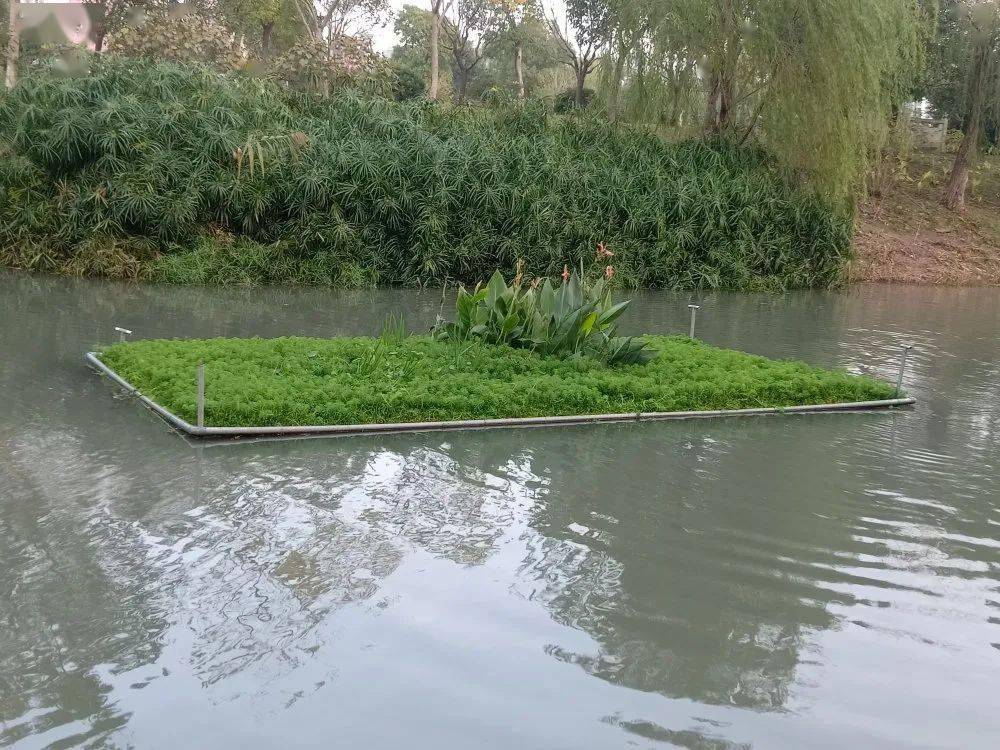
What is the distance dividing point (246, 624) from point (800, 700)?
7.55ft

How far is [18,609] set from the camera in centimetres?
468

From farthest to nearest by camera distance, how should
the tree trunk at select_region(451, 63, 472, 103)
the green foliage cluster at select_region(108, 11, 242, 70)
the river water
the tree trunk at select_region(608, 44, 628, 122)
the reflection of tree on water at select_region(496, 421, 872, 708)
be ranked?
the tree trunk at select_region(451, 63, 472, 103) → the tree trunk at select_region(608, 44, 628, 122) → the green foliage cluster at select_region(108, 11, 242, 70) → the reflection of tree on water at select_region(496, 421, 872, 708) → the river water

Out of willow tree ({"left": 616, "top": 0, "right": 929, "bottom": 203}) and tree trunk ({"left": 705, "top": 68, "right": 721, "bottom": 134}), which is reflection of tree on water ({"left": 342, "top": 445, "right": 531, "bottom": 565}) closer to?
willow tree ({"left": 616, "top": 0, "right": 929, "bottom": 203})

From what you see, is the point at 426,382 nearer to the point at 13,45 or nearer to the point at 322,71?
the point at 322,71

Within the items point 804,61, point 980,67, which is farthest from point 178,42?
point 980,67

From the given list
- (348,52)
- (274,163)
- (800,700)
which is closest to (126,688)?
(800,700)

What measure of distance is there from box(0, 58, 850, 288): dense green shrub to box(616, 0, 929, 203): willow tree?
4.15 feet

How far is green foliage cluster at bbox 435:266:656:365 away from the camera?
9.77 meters

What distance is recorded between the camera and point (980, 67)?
26.7 meters

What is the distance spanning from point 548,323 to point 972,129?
2146 cm

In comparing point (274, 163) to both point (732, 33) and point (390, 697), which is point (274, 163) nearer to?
point (732, 33)

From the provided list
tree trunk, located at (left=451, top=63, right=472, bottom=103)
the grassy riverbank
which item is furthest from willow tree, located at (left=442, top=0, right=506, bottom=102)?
the grassy riverbank

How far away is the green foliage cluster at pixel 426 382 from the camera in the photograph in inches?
311

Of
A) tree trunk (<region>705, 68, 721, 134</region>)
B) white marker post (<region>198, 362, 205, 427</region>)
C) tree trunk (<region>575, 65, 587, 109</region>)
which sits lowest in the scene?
white marker post (<region>198, 362, 205, 427</region>)
